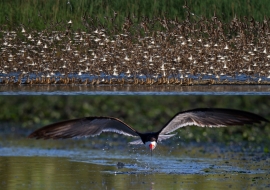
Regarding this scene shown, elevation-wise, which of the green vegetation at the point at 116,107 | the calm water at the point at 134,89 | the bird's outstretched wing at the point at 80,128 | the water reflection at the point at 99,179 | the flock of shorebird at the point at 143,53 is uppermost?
the flock of shorebird at the point at 143,53

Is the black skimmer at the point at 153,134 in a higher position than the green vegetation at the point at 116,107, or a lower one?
lower

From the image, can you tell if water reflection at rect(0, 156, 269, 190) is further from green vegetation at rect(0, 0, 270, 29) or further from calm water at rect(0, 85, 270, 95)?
green vegetation at rect(0, 0, 270, 29)

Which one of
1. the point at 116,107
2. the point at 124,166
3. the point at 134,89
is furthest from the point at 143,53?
the point at 124,166

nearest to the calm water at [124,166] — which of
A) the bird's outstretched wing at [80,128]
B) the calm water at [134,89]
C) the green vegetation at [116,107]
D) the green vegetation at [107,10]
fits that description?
the bird's outstretched wing at [80,128]

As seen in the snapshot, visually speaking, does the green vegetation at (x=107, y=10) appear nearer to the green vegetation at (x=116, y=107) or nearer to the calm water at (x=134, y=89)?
the calm water at (x=134, y=89)

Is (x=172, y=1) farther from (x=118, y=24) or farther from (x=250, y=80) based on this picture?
(x=250, y=80)

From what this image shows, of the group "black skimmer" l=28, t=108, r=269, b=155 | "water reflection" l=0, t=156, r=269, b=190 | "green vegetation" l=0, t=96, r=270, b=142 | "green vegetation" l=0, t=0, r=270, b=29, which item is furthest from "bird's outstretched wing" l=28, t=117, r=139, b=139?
"green vegetation" l=0, t=0, r=270, b=29

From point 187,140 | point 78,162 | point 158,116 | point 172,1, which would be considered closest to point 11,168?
point 78,162
